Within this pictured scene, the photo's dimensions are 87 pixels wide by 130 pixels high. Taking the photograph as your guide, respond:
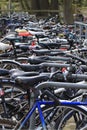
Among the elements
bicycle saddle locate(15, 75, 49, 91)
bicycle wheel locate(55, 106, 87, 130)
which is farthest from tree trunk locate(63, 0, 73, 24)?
bicycle saddle locate(15, 75, 49, 91)

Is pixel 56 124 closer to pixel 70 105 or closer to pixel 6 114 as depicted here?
pixel 70 105

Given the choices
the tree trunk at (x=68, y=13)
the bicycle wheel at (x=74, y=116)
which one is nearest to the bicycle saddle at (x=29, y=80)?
the bicycle wheel at (x=74, y=116)

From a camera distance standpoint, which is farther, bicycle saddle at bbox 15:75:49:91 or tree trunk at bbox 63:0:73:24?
tree trunk at bbox 63:0:73:24

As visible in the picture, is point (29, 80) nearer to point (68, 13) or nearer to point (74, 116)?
point (74, 116)

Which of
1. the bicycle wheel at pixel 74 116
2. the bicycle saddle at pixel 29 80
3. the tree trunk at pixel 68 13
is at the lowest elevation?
the tree trunk at pixel 68 13

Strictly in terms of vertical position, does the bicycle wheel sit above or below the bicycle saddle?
below

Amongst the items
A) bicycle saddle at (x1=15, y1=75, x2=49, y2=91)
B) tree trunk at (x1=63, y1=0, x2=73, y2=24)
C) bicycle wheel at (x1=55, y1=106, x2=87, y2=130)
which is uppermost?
A: bicycle saddle at (x1=15, y1=75, x2=49, y2=91)

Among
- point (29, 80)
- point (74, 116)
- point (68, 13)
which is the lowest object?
point (68, 13)

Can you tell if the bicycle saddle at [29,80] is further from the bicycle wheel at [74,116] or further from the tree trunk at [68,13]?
the tree trunk at [68,13]

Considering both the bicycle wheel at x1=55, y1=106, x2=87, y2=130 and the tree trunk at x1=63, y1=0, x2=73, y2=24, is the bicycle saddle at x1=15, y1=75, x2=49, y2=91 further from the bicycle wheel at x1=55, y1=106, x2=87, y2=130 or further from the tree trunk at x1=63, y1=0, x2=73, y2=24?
the tree trunk at x1=63, y1=0, x2=73, y2=24

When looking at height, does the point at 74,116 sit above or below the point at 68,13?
above

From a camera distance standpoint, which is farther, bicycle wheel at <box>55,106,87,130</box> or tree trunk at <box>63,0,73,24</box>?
tree trunk at <box>63,0,73,24</box>

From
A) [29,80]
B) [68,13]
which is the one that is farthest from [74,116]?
[68,13]

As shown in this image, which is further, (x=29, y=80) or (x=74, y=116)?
(x=74, y=116)
